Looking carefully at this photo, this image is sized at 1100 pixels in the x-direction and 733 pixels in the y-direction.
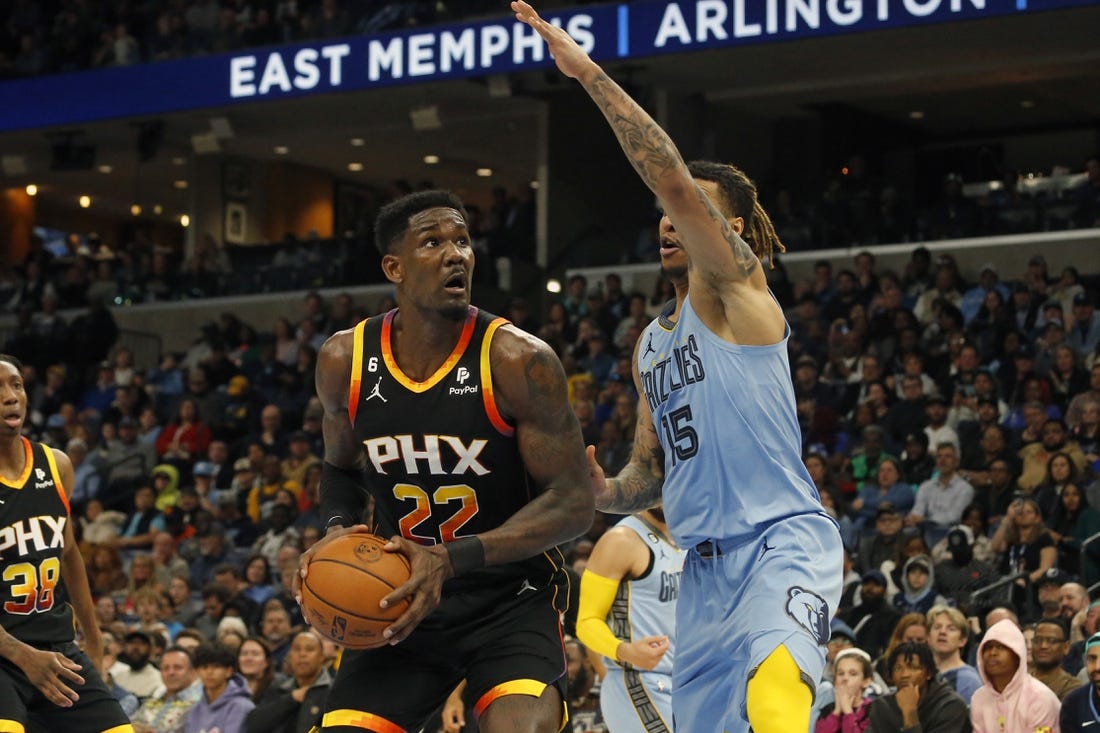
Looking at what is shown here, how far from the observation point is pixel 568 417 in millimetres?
4973

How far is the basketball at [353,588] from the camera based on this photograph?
4.61 m

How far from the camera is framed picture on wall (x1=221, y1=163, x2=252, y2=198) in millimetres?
26422

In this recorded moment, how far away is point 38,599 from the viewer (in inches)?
253

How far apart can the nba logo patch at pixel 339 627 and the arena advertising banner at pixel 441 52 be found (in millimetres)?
13194

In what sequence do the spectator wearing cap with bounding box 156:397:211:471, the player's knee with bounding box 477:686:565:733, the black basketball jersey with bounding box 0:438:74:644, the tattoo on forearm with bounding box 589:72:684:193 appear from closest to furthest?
the player's knee with bounding box 477:686:565:733 → the tattoo on forearm with bounding box 589:72:684:193 → the black basketball jersey with bounding box 0:438:74:644 → the spectator wearing cap with bounding box 156:397:211:471

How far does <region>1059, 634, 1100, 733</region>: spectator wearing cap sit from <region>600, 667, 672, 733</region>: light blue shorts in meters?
2.12

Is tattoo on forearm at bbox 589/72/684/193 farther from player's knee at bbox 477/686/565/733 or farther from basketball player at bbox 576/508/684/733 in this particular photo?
basketball player at bbox 576/508/684/733

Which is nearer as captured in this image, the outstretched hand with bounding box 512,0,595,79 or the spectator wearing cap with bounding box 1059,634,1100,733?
the outstretched hand with bounding box 512,0,595,79

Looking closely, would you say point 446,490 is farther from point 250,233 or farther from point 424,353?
point 250,233

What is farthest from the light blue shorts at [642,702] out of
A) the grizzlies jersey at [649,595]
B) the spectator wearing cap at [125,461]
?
the spectator wearing cap at [125,461]

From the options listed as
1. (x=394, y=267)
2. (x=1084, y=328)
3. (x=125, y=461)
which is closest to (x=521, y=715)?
(x=394, y=267)

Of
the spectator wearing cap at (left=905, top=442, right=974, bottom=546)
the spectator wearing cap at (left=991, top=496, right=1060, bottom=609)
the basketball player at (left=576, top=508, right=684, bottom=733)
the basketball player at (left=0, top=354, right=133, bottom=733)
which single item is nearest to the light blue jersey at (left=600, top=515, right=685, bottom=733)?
the basketball player at (left=576, top=508, right=684, bottom=733)

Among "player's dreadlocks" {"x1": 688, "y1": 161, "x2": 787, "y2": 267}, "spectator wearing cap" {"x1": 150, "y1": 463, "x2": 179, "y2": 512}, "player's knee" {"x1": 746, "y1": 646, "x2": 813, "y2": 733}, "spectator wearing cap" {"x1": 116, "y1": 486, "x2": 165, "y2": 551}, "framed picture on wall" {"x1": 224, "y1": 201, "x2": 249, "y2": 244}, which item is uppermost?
"framed picture on wall" {"x1": 224, "y1": 201, "x2": 249, "y2": 244}

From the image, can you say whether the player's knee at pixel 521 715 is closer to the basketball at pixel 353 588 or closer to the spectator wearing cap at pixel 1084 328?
the basketball at pixel 353 588
